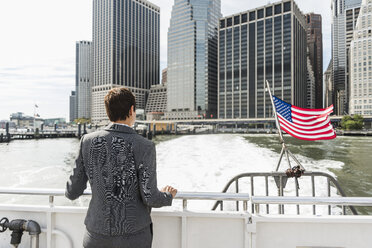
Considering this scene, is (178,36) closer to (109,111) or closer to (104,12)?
(104,12)

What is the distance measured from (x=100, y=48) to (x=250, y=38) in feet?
353

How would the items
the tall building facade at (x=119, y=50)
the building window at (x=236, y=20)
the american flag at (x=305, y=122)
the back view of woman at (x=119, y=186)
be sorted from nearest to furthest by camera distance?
1. the back view of woman at (x=119, y=186)
2. the american flag at (x=305, y=122)
3. the building window at (x=236, y=20)
4. the tall building facade at (x=119, y=50)

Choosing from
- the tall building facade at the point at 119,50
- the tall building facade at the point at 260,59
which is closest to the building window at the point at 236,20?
the tall building facade at the point at 260,59

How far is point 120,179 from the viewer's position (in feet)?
5.29

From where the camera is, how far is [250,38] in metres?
134

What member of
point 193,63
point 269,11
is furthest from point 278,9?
point 193,63

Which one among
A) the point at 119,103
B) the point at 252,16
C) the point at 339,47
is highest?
the point at 252,16

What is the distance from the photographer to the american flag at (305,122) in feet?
17.2

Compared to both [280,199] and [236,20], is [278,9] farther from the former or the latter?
[280,199]

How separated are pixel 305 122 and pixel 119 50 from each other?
182 metres

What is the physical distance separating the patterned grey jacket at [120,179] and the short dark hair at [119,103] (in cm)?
10

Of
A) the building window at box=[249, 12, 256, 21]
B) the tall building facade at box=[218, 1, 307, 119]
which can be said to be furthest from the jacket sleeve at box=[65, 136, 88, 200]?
the building window at box=[249, 12, 256, 21]

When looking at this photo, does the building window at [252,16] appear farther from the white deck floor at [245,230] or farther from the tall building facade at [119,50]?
the white deck floor at [245,230]

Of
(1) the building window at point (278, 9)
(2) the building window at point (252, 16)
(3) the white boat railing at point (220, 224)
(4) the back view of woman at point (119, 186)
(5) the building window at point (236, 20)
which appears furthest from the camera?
(5) the building window at point (236, 20)
